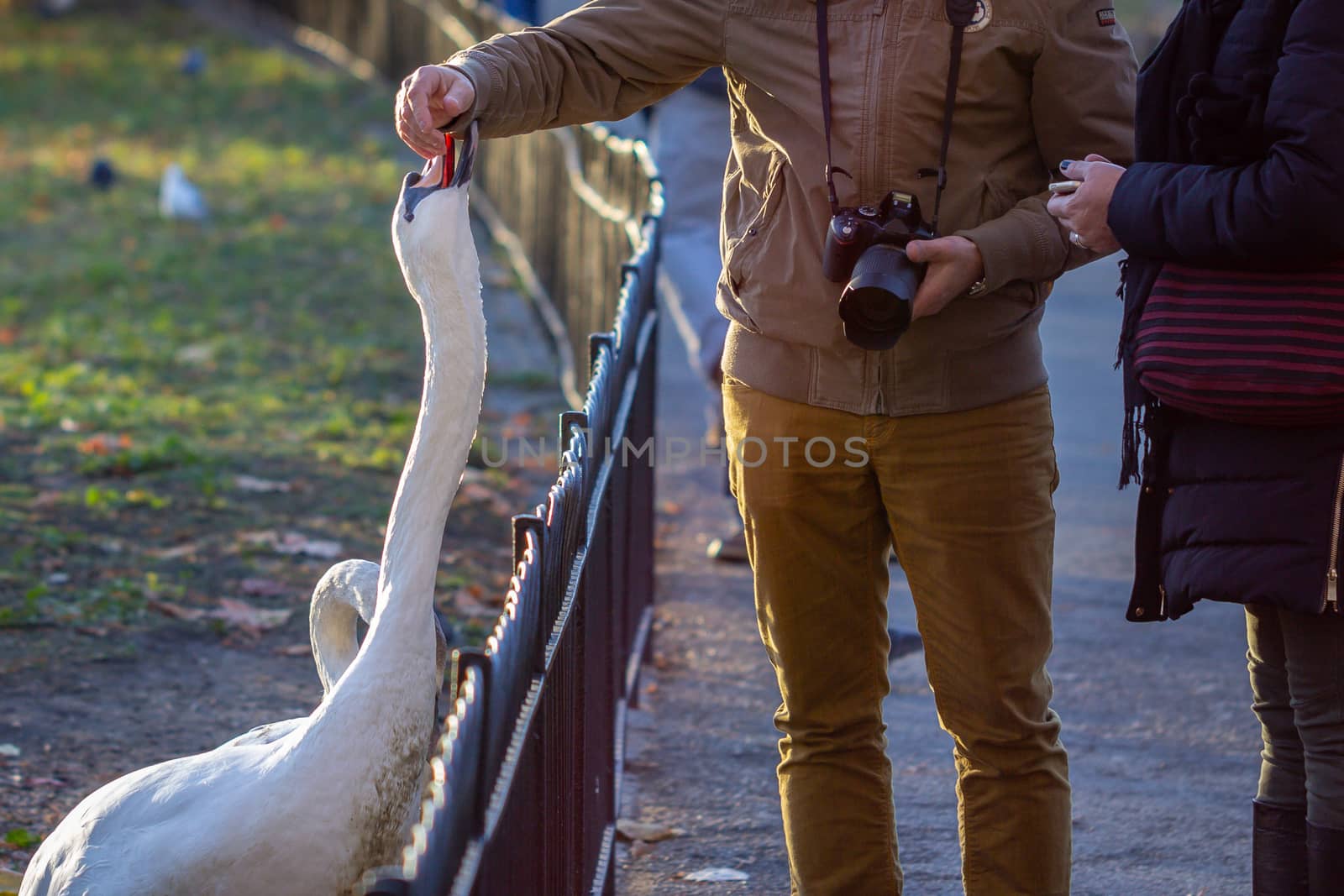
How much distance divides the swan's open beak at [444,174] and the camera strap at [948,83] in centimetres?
64

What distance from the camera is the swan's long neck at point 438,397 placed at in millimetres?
2760

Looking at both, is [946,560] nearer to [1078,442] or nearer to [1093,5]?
[1093,5]

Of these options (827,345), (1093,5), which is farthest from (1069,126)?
(827,345)

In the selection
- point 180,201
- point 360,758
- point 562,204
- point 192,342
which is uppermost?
point 180,201

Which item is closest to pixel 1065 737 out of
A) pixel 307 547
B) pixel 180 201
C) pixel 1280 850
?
pixel 1280 850

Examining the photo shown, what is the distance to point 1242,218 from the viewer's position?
2.61m

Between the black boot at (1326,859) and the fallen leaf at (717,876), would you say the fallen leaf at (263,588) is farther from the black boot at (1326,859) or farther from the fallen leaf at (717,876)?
the black boot at (1326,859)

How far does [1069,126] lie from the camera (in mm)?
2912

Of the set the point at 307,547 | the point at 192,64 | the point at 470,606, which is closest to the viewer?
the point at 470,606

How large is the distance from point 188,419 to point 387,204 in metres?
6.00

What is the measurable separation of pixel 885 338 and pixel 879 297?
98 millimetres

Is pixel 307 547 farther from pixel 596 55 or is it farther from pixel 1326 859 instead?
pixel 1326 859

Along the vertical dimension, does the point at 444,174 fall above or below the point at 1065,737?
above

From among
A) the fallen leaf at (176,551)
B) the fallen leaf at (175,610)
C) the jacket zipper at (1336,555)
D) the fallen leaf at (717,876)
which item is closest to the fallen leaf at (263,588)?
the fallen leaf at (175,610)
